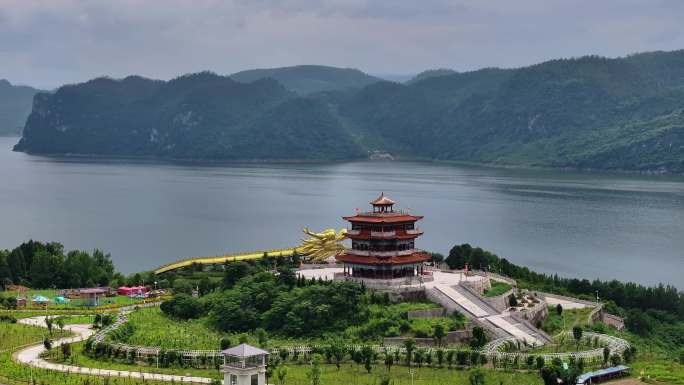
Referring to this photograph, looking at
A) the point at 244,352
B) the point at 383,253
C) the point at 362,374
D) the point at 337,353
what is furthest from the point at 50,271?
the point at 244,352

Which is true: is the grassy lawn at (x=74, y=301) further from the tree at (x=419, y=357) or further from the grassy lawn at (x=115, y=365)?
the tree at (x=419, y=357)

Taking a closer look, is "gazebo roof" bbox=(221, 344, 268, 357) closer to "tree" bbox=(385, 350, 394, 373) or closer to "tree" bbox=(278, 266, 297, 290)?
"tree" bbox=(385, 350, 394, 373)

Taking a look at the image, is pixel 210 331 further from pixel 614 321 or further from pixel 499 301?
pixel 614 321

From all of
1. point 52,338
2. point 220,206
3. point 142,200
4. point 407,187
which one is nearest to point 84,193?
point 142,200

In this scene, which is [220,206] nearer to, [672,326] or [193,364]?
[672,326]

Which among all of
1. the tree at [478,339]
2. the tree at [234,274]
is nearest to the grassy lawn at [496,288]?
the tree at [478,339]

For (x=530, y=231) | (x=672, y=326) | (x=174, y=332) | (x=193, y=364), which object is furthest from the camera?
(x=530, y=231)
